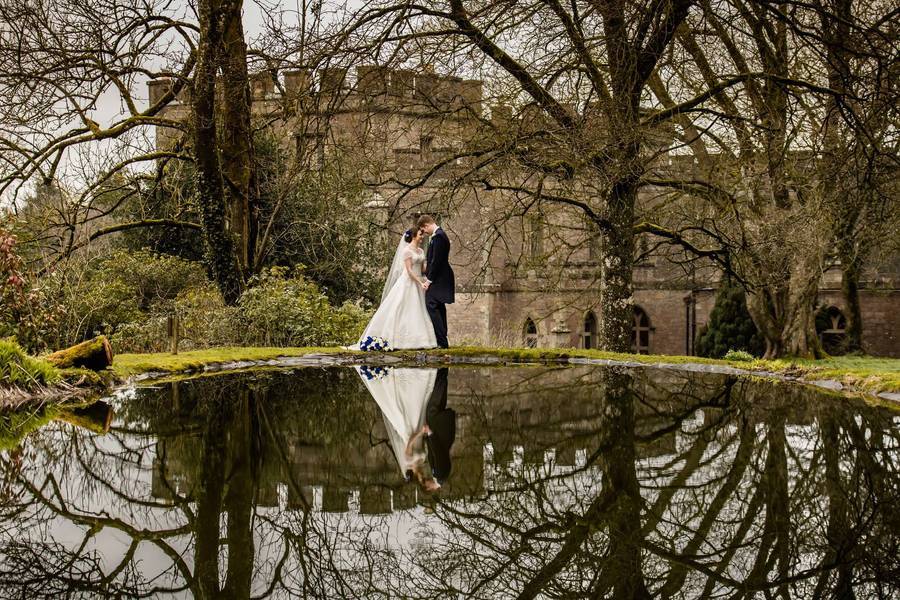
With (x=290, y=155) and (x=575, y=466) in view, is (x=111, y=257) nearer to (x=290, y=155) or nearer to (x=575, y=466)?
(x=290, y=155)

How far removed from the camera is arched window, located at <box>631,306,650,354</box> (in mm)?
31859

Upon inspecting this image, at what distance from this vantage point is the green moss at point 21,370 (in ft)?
23.3

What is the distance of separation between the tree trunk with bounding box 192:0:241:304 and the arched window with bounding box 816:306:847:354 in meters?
17.9

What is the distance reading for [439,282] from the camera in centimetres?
1272

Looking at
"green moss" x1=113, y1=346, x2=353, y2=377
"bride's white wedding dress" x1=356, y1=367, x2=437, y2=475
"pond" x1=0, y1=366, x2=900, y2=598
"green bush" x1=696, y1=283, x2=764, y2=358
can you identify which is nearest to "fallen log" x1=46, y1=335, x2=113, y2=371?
"green moss" x1=113, y1=346, x2=353, y2=377

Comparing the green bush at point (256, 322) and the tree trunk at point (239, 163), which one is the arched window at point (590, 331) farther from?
the tree trunk at point (239, 163)

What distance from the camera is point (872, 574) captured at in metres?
2.74

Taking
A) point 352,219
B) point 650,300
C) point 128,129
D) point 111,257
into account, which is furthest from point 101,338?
point 650,300

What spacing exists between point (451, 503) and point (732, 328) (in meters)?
21.5

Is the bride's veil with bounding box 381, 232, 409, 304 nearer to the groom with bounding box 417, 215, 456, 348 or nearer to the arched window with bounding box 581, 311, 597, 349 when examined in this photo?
the groom with bounding box 417, 215, 456, 348

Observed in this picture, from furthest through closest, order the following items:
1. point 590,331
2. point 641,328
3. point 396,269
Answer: point 590,331
point 641,328
point 396,269

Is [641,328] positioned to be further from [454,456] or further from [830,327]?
[454,456]

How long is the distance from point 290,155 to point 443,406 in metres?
14.7

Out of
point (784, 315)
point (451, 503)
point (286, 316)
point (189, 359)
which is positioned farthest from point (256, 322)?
point (784, 315)
